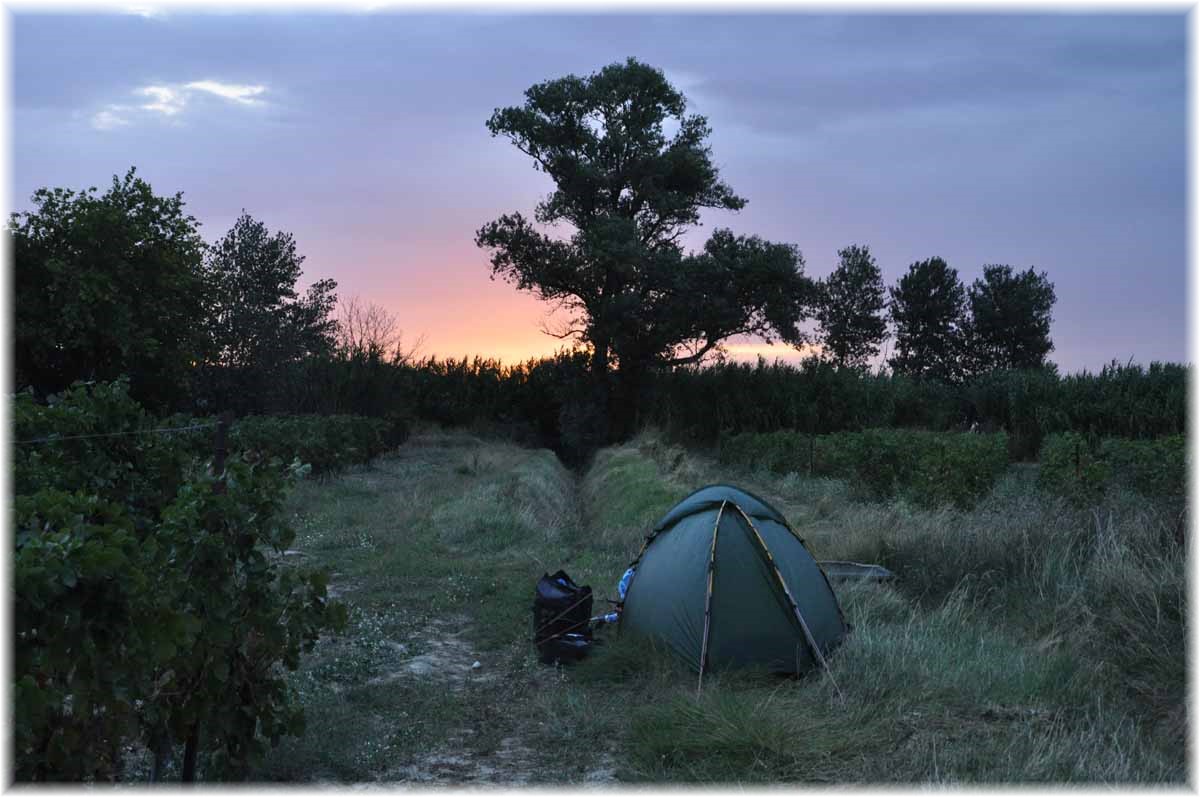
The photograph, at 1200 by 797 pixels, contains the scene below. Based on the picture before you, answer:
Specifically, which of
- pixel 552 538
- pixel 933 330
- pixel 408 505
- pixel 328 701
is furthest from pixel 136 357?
Answer: pixel 933 330

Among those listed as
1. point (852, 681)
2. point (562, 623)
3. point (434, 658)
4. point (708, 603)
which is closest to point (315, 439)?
point (434, 658)

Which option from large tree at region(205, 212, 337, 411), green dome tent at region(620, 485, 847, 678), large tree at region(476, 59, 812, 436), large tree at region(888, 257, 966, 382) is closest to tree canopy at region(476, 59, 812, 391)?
large tree at region(476, 59, 812, 436)

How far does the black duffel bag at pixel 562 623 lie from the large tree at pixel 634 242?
29426 millimetres

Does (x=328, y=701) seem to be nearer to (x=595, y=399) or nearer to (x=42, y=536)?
(x=42, y=536)

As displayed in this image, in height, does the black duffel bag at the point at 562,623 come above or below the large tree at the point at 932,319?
below

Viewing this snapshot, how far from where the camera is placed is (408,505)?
1827cm

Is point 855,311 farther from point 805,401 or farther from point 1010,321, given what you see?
point 805,401

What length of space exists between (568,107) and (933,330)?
90.9ft

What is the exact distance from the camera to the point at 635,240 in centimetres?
3772

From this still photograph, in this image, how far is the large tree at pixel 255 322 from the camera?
38.7 m

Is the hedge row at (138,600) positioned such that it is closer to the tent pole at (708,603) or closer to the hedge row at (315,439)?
the tent pole at (708,603)

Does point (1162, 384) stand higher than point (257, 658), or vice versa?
point (1162, 384)

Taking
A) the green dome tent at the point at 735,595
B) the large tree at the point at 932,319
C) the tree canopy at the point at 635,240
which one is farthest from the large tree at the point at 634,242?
the green dome tent at the point at 735,595

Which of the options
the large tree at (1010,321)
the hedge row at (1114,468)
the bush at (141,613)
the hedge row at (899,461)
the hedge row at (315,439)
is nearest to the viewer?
the bush at (141,613)
